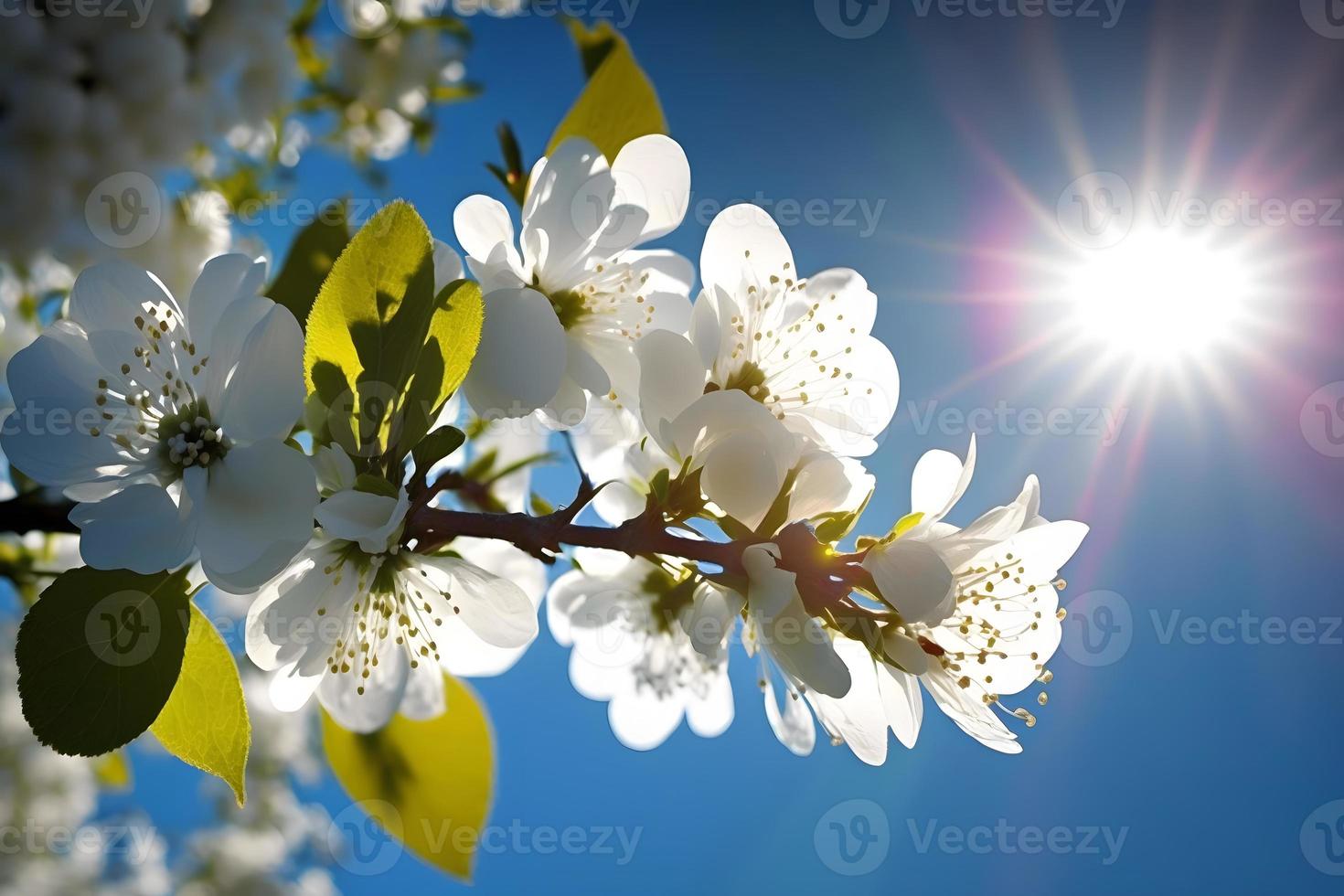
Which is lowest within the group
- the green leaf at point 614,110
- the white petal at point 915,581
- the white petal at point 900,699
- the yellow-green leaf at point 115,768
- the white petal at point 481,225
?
the yellow-green leaf at point 115,768

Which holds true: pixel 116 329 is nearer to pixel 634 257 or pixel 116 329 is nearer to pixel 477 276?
pixel 477 276

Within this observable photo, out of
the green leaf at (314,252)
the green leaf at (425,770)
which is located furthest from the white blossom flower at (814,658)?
the green leaf at (314,252)

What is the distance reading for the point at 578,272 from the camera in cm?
63

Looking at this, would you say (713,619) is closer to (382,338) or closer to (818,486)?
(818,486)

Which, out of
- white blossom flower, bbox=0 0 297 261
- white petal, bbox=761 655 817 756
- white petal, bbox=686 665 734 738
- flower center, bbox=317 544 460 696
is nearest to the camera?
flower center, bbox=317 544 460 696

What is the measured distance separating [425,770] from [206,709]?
299mm

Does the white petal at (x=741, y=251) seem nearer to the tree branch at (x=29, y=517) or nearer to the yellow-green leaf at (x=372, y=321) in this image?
the yellow-green leaf at (x=372, y=321)

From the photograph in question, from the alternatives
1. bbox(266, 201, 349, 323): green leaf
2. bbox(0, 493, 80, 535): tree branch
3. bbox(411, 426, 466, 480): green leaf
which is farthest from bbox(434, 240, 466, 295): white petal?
bbox(0, 493, 80, 535): tree branch

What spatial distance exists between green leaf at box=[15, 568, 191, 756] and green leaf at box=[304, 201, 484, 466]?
0.46 ft

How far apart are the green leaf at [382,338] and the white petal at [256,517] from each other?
42 mm

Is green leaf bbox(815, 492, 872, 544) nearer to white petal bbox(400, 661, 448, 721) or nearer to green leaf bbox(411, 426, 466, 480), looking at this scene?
green leaf bbox(411, 426, 466, 480)

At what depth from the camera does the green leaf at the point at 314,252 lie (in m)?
0.74

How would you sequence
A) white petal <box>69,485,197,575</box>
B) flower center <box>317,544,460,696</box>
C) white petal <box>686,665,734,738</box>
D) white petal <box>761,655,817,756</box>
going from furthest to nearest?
white petal <box>686,665,734,738</box>
white petal <box>761,655,817,756</box>
flower center <box>317,544,460,696</box>
white petal <box>69,485,197,575</box>

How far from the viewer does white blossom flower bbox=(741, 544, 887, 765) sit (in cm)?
48
